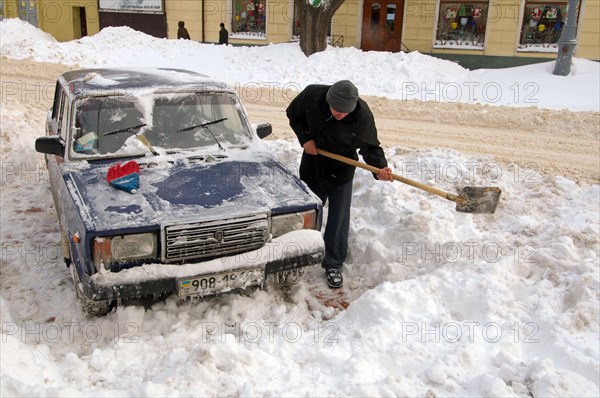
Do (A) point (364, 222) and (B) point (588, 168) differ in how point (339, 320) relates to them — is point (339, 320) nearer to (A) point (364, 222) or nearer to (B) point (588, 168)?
(A) point (364, 222)

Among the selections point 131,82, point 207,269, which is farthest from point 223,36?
point 207,269

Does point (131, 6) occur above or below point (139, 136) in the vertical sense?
above

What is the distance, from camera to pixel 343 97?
429 centimetres

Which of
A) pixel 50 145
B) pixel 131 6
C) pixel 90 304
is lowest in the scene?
pixel 90 304

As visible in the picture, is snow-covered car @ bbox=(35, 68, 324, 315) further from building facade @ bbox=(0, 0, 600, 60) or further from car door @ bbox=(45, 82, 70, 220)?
building facade @ bbox=(0, 0, 600, 60)

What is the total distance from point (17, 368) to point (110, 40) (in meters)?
17.6

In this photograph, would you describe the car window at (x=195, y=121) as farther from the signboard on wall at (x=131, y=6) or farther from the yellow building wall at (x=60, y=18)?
the yellow building wall at (x=60, y=18)

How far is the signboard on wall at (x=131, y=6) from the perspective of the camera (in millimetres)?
21562

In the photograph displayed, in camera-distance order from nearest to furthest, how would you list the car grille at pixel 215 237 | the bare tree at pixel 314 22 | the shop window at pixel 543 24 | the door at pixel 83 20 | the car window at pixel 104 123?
the car grille at pixel 215 237 → the car window at pixel 104 123 → the bare tree at pixel 314 22 → the shop window at pixel 543 24 → the door at pixel 83 20

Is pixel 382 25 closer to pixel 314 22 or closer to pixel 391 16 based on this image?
pixel 391 16

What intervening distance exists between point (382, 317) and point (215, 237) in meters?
1.34

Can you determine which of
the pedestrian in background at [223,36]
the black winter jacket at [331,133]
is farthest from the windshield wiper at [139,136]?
the pedestrian in background at [223,36]

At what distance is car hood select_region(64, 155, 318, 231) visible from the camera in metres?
3.70

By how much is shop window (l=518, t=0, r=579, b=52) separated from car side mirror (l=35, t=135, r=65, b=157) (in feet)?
55.6
